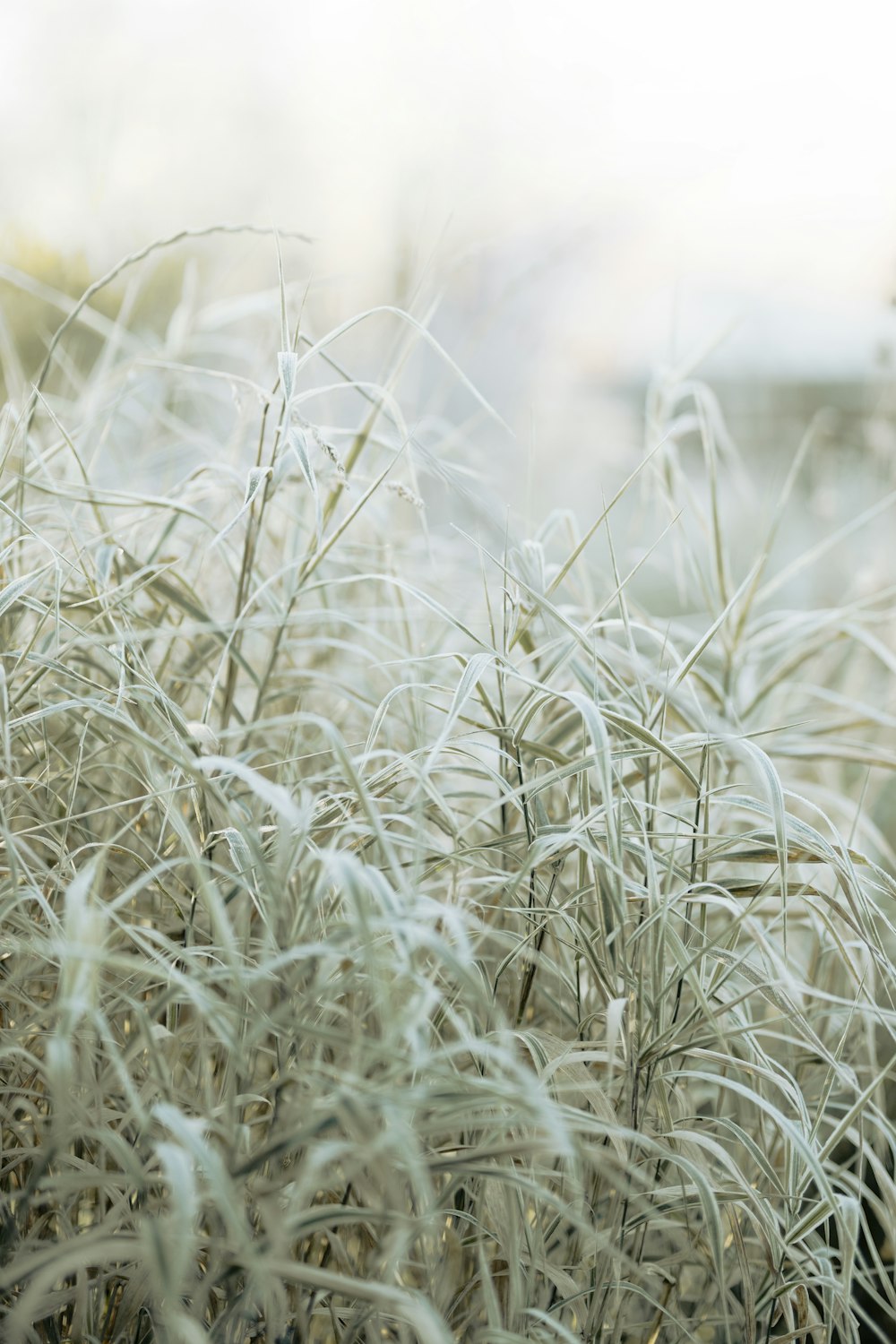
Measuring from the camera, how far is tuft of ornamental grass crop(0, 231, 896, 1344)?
0.31 meters

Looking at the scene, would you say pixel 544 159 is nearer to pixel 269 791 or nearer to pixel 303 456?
pixel 303 456

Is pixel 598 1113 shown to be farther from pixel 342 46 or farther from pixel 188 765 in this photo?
pixel 342 46

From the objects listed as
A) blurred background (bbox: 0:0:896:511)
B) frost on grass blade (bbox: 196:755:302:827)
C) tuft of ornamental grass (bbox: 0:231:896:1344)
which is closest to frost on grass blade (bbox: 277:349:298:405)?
tuft of ornamental grass (bbox: 0:231:896:1344)

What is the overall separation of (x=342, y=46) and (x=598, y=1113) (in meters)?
3.29

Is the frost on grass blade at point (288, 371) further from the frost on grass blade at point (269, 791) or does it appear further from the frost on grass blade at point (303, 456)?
the frost on grass blade at point (269, 791)

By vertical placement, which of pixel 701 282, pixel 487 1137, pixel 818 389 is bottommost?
pixel 487 1137

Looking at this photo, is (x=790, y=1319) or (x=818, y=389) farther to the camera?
(x=818, y=389)

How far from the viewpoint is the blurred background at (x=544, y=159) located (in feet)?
6.36

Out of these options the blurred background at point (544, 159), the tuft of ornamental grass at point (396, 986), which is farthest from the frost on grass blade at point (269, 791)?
the blurred background at point (544, 159)

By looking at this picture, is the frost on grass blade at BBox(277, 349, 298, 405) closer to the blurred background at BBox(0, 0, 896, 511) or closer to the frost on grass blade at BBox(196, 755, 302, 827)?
the frost on grass blade at BBox(196, 755, 302, 827)

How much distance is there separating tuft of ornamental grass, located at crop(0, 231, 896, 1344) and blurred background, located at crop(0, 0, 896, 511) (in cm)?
133

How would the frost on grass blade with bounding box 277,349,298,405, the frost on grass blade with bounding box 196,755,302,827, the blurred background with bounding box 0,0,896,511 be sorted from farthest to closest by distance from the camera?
the blurred background with bounding box 0,0,896,511, the frost on grass blade with bounding box 277,349,298,405, the frost on grass blade with bounding box 196,755,302,827

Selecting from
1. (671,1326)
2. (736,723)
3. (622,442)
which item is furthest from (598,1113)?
(622,442)

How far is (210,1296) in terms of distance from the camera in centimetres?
39
